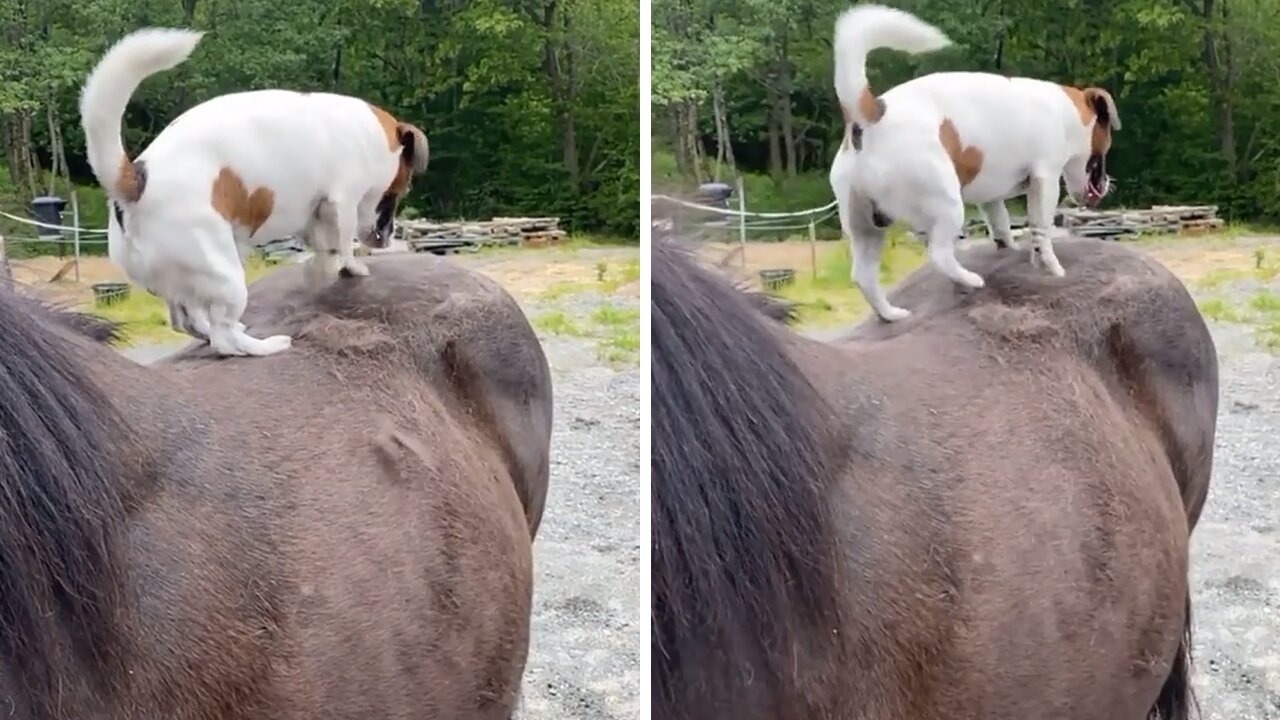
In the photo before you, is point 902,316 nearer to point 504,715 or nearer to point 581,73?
point 581,73

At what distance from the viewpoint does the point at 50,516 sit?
0.78 m

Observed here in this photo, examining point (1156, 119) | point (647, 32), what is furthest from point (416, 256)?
point (1156, 119)

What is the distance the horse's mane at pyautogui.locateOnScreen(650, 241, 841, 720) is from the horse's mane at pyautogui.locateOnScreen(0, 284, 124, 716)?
1.37 ft

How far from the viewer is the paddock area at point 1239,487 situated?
1163 mm

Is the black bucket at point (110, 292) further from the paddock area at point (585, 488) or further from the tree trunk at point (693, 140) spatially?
the tree trunk at point (693, 140)

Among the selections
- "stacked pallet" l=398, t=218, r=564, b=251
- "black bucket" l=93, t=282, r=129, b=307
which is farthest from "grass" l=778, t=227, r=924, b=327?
"black bucket" l=93, t=282, r=129, b=307

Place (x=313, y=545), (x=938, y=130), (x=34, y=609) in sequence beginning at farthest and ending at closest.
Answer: (x=938, y=130) < (x=313, y=545) < (x=34, y=609)

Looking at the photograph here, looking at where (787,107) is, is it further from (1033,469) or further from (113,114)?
(113,114)

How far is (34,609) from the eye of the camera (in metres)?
0.76

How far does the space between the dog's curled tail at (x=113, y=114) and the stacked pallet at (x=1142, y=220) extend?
0.80 m

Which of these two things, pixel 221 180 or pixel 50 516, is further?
pixel 221 180

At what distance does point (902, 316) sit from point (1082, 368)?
0.17 metres

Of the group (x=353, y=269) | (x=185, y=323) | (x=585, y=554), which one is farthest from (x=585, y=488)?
(x=185, y=323)

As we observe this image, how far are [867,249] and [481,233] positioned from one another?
359 mm
